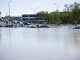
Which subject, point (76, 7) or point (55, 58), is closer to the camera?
point (55, 58)

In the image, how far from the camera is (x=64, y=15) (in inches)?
4218

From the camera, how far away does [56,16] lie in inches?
4323

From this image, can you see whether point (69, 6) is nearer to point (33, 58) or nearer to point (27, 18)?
point (33, 58)

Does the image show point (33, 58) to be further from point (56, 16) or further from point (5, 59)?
point (56, 16)

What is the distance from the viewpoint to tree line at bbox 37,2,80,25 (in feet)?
259

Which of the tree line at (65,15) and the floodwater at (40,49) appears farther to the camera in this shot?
the tree line at (65,15)

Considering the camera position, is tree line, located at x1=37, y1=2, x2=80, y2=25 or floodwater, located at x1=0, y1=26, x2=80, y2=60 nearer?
floodwater, located at x1=0, y1=26, x2=80, y2=60

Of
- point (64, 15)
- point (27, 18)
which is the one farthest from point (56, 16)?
point (27, 18)

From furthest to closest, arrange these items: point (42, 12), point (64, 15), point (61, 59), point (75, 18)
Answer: point (42, 12) < point (64, 15) < point (75, 18) < point (61, 59)

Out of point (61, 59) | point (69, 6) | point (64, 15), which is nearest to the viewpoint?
point (61, 59)

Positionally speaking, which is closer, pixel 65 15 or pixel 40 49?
pixel 40 49

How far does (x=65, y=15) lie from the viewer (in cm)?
10538

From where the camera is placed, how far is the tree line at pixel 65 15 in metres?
78.9

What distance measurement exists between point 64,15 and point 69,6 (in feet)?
66.1
